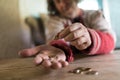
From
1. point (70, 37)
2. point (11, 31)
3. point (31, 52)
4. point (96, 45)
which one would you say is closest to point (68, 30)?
point (70, 37)

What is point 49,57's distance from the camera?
20.8 inches

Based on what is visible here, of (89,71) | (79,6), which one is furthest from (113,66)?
(79,6)

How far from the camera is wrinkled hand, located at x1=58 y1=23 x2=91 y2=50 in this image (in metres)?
0.49

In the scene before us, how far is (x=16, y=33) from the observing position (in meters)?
0.92

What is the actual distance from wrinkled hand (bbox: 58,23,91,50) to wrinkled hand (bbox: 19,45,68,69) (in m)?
0.05

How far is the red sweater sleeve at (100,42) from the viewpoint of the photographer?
57 centimetres

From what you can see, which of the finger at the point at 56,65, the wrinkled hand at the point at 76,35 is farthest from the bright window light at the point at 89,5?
the finger at the point at 56,65

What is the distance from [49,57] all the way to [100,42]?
0.15m

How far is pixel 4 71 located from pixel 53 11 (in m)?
0.41

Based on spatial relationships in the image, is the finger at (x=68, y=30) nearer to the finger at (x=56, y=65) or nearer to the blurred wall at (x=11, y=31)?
the finger at (x=56, y=65)

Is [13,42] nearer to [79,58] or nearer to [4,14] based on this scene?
[4,14]

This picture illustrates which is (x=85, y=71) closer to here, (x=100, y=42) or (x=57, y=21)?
(x=100, y=42)

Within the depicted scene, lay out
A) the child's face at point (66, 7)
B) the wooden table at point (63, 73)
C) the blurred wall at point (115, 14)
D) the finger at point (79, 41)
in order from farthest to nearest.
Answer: the blurred wall at point (115, 14) < the child's face at point (66, 7) < the finger at point (79, 41) < the wooden table at point (63, 73)

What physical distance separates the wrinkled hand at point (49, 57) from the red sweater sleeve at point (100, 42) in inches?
3.3
